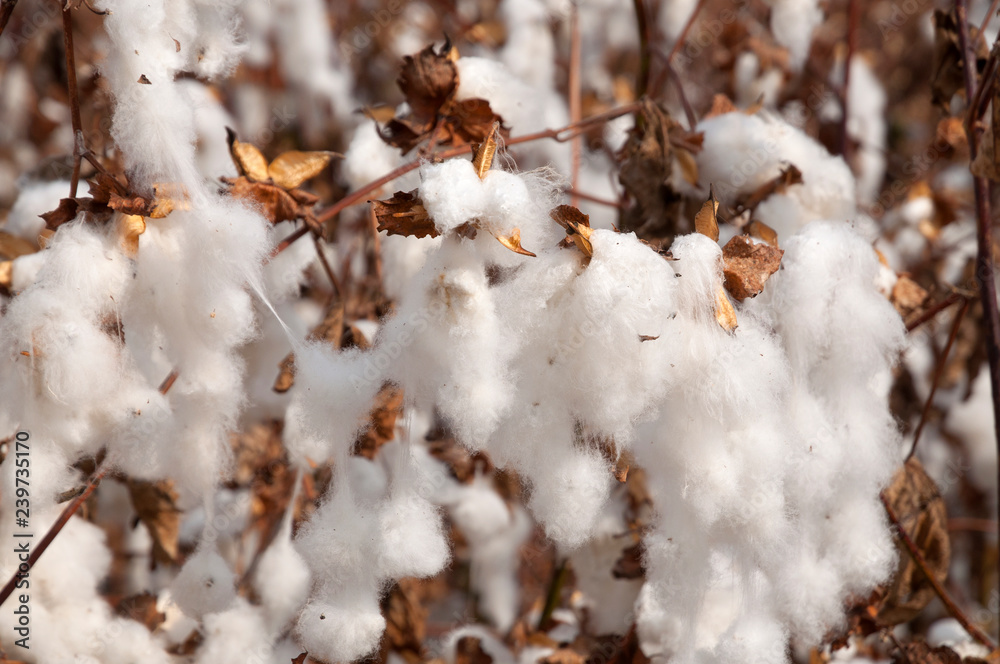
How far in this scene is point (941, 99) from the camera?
3.71ft

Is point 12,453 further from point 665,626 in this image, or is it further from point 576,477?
point 665,626

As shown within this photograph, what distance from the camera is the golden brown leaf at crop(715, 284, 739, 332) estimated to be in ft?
2.24

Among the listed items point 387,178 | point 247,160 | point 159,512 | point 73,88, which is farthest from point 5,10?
point 159,512

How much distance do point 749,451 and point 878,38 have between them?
2606 millimetres

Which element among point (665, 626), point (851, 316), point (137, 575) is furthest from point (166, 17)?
point (137, 575)

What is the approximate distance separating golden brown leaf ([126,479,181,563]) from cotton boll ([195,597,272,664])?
0.14 m

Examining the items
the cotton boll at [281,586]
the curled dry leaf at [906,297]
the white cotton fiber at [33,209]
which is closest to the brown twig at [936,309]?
the curled dry leaf at [906,297]

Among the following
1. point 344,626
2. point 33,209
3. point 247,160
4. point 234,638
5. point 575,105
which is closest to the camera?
point 344,626

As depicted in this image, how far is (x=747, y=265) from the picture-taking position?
0.71 metres

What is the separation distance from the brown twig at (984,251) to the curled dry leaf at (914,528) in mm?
117

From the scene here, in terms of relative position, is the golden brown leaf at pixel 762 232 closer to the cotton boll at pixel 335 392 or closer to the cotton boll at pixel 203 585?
the cotton boll at pixel 335 392

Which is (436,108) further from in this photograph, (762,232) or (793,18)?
(793,18)

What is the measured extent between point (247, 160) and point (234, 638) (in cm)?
59

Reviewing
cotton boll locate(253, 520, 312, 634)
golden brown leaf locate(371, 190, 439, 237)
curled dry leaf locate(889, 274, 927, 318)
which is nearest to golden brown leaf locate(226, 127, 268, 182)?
golden brown leaf locate(371, 190, 439, 237)
